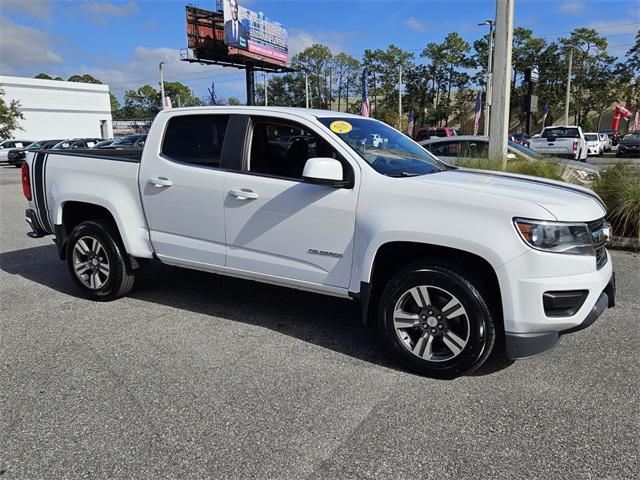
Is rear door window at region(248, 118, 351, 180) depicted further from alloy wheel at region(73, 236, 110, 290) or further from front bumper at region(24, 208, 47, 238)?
front bumper at region(24, 208, 47, 238)

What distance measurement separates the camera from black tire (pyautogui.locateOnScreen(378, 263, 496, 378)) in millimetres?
3260

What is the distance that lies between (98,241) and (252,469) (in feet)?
10.6

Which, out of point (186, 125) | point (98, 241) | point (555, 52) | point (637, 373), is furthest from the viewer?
point (555, 52)

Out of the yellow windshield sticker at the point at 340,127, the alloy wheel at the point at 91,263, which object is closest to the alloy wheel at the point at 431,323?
the yellow windshield sticker at the point at 340,127

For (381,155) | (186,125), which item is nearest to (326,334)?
(381,155)

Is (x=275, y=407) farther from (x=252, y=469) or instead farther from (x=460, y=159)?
(x=460, y=159)

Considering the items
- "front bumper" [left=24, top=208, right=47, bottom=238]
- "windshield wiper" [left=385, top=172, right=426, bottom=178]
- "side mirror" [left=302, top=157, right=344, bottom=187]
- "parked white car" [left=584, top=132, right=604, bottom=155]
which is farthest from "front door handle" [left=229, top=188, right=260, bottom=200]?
"parked white car" [left=584, top=132, right=604, bottom=155]

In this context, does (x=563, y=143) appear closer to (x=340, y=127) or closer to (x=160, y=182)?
(x=340, y=127)

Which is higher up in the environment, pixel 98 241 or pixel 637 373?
pixel 98 241

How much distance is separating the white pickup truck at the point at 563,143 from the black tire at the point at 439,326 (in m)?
17.0

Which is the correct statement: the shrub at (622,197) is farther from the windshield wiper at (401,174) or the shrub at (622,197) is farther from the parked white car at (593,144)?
the parked white car at (593,144)

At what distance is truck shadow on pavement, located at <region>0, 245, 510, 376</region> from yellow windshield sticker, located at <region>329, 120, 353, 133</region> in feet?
5.48

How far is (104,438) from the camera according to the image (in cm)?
281

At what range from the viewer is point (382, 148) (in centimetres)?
415
